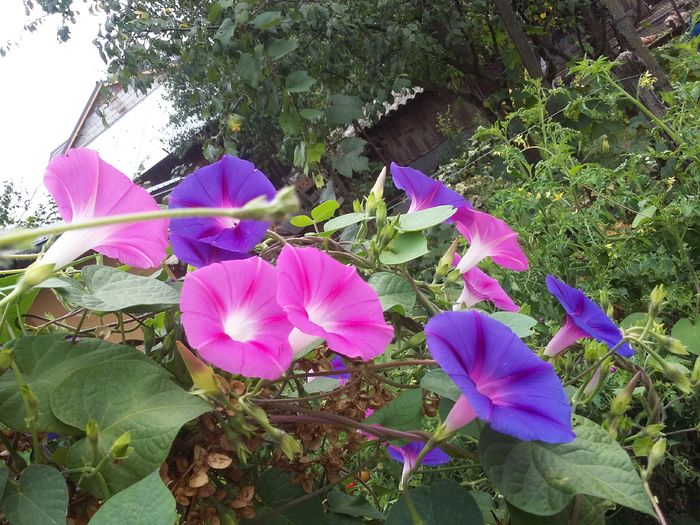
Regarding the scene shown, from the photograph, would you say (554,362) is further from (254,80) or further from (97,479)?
(254,80)

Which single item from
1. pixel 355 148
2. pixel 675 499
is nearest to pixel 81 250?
pixel 675 499

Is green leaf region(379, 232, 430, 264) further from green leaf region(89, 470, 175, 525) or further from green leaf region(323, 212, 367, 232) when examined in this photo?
green leaf region(89, 470, 175, 525)

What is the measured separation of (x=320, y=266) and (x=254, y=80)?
178cm

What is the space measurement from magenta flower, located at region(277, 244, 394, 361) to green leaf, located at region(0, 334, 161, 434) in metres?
0.11

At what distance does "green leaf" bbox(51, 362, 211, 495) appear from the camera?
1.31ft

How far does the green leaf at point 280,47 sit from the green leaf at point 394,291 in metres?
1.55

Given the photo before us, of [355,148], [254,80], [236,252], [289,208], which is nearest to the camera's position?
[289,208]

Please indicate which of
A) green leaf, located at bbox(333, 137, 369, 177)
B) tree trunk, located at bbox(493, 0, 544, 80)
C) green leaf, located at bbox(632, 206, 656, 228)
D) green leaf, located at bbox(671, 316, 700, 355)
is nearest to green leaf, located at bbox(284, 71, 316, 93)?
green leaf, located at bbox(333, 137, 369, 177)

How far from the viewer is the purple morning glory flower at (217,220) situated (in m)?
0.49

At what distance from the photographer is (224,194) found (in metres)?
0.54

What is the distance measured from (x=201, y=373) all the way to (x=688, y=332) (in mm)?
926

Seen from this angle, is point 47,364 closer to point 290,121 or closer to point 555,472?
point 555,472

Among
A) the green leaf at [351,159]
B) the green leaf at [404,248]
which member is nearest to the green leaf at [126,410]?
the green leaf at [404,248]

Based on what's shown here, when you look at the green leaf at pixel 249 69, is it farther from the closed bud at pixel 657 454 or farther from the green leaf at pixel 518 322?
the closed bud at pixel 657 454
